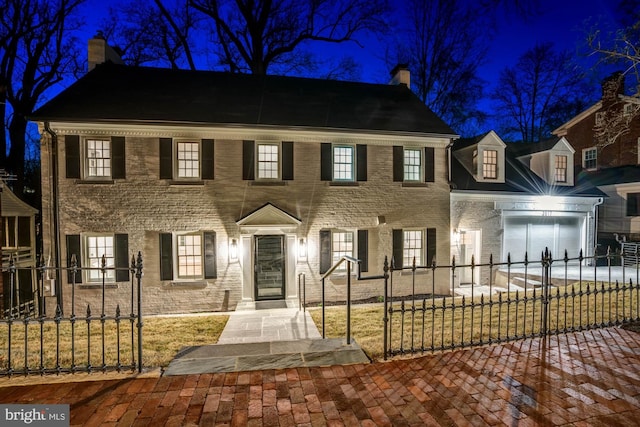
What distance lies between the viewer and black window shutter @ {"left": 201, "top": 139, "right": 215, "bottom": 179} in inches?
408

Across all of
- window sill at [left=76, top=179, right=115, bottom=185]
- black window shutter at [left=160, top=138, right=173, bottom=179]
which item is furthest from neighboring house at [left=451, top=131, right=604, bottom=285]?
A: window sill at [left=76, top=179, right=115, bottom=185]

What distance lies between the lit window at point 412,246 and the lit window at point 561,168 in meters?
7.61

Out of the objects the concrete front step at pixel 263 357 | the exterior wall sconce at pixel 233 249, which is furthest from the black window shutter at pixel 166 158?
the concrete front step at pixel 263 357

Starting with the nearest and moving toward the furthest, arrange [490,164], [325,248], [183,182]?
[183,182] < [325,248] < [490,164]

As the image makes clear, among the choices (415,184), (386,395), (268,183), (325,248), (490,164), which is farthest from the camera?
(490,164)

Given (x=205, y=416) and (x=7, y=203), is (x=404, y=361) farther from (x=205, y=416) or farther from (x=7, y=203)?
(x=7, y=203)

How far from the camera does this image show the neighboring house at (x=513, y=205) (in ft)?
41.8

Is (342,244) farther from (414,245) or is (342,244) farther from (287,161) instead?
(287,161)

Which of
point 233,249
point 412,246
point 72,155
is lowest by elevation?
point 412,246

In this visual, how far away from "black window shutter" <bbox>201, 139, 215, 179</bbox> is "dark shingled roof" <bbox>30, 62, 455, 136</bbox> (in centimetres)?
74

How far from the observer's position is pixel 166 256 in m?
10.2

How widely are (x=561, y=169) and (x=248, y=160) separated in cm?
1355

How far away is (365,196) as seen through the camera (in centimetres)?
1142

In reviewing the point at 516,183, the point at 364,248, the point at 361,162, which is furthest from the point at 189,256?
the point at 516,183
